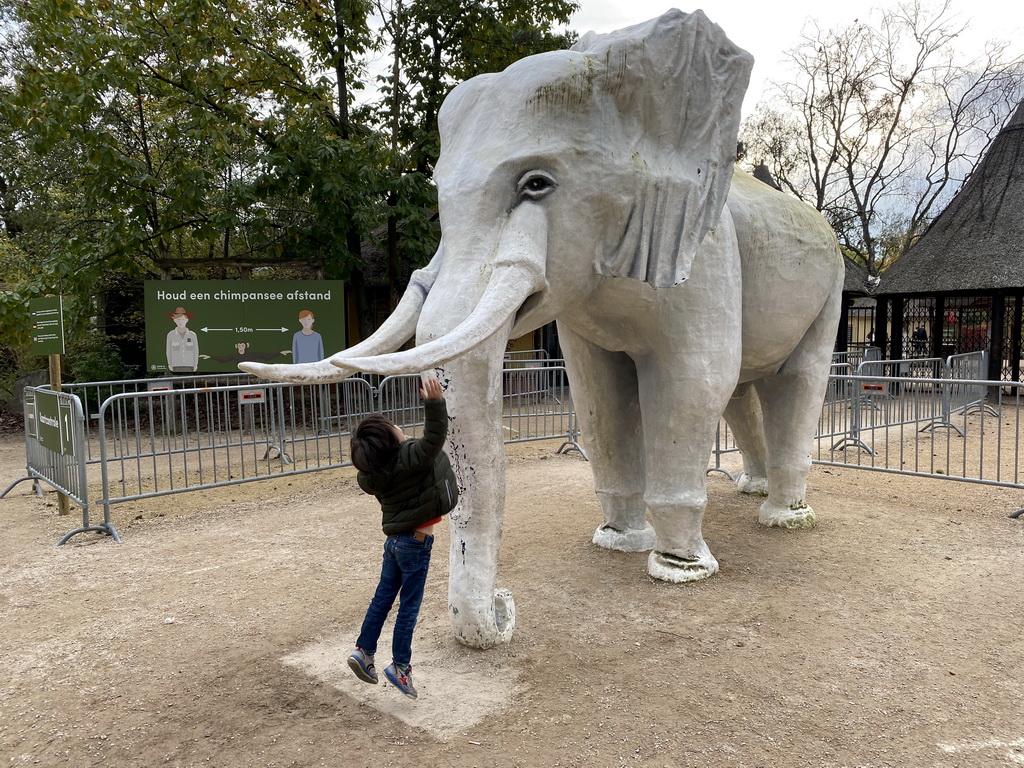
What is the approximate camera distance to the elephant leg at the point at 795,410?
516cm

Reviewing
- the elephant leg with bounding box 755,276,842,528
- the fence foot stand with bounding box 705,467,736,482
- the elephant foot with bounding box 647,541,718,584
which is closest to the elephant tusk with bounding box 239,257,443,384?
the elephant foot with bounding box 647,541,718,584

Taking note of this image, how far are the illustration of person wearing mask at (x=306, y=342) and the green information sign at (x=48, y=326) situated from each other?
14.0 ft

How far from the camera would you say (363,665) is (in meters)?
3.05

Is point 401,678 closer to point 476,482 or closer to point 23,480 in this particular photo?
point 476,482

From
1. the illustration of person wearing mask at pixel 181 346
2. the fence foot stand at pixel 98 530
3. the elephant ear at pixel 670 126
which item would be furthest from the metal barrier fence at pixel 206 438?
the elephant ear at pixel 670 126

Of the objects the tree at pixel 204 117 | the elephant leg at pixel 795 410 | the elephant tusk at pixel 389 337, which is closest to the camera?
the elephant tusk at pixel 389 337

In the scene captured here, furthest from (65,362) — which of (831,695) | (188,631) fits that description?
(831,695)

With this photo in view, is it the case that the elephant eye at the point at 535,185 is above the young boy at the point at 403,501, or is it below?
above

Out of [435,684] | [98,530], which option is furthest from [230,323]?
[435,684]

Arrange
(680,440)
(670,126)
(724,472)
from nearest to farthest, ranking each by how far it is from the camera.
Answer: (670,126)
(680,440)
(724,472)

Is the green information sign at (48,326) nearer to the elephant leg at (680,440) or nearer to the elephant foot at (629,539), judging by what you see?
the elephant foot at (629,539)

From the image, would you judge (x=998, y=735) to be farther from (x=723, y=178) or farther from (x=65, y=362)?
(x=65, y=362)

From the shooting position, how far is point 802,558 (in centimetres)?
491

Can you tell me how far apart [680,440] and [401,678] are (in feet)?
6.20
